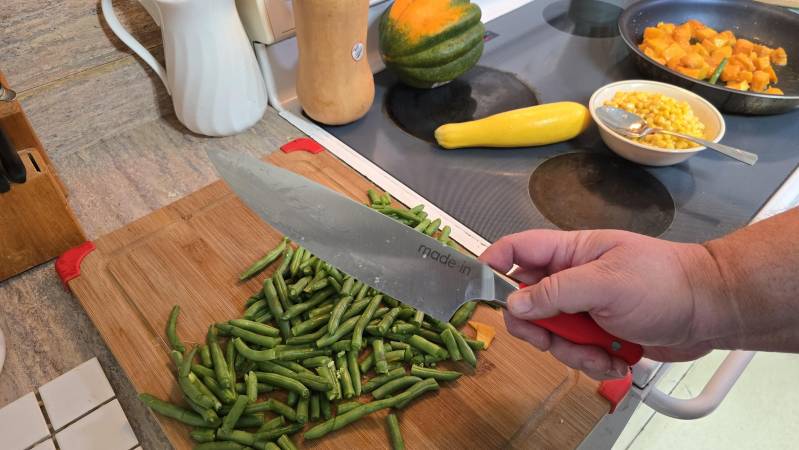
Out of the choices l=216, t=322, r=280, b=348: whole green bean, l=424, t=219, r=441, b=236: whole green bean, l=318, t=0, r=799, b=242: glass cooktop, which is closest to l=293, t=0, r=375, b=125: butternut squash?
l=318, t=0, r=799, b=242: glass cooktop

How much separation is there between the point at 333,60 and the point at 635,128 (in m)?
0.76

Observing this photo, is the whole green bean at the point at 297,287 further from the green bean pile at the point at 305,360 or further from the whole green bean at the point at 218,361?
the whole green bean at the point at 218,361

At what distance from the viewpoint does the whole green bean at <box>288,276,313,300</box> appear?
0.95 meters

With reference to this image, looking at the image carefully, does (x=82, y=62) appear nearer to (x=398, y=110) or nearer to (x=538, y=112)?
(x=398, y=110)

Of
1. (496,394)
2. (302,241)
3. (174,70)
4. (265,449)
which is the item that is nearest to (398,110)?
(174,70)

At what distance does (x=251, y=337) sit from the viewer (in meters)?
0.89

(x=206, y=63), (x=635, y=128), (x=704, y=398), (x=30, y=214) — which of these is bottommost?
(x=704, y=398)

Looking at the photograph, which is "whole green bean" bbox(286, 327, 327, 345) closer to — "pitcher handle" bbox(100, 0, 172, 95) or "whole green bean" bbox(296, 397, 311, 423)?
"whole green bean" bbox(296, 397, 311, 423)

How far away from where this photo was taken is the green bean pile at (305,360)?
81cm

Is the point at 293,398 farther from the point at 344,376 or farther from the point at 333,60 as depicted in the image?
the point at 333,60

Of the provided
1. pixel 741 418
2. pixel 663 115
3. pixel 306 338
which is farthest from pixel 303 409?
pixel 741 418

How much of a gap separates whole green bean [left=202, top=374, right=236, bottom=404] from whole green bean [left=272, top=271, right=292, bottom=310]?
0.17 meters

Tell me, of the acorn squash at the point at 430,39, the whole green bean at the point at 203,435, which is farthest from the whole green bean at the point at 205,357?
the acorn squash at the point at 430,39

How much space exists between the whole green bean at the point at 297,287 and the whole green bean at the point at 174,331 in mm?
203
